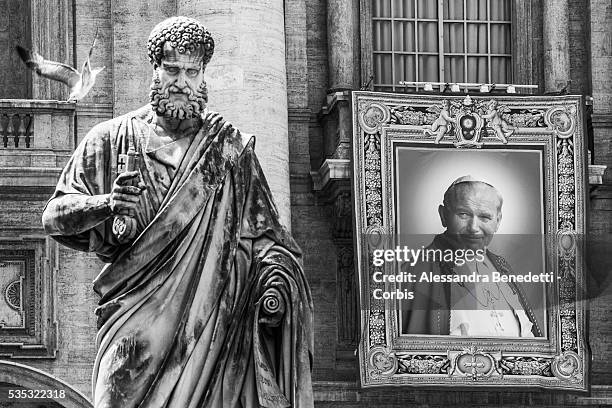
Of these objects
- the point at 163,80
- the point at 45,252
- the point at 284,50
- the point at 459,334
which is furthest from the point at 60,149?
the point at 163,80

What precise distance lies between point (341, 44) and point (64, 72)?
11.1 feet

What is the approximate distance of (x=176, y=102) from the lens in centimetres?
832

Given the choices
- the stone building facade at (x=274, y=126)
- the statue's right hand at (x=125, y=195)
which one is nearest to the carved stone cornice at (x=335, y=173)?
the stone building facade at (x=274, y=126)

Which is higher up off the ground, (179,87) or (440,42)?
(440,42)

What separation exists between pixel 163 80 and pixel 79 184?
0.50 m

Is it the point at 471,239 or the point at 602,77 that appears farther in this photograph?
the point at 602,77

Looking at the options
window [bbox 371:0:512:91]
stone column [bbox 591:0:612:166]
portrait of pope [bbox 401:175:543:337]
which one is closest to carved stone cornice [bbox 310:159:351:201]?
portrait of pope [bbox 401:175:543:337]

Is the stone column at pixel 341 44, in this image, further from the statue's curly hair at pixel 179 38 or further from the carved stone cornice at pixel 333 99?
the statue's curly hair at pixel 179 38

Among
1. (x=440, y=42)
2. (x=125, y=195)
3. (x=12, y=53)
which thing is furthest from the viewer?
(x=440, y=42)

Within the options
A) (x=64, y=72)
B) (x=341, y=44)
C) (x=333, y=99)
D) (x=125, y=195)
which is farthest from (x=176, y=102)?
(x=341, y=44)

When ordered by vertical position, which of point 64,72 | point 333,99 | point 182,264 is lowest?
point 182,264

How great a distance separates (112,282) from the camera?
26.8ft

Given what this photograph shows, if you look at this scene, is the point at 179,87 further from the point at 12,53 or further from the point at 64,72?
the point at 12,53

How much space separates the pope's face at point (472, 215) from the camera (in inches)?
996
